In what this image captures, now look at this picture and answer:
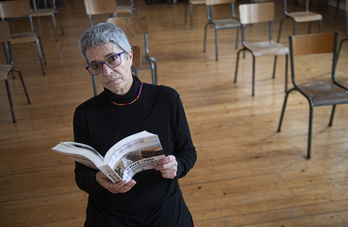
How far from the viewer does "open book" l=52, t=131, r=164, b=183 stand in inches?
41.1

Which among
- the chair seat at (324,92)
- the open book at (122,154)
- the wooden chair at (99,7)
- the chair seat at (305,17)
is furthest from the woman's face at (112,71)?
the chair seat at (305,17)

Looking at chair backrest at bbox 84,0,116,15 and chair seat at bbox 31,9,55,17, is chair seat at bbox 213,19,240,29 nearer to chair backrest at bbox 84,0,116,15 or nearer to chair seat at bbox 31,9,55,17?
chair backrest at bbox 84,0,116,15

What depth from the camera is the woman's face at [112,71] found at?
47.0 inches

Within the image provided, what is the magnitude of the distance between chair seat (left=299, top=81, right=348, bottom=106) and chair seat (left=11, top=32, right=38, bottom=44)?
9.67 ft

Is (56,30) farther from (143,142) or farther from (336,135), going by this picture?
(143,142)

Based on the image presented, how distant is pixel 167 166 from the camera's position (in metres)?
1.18

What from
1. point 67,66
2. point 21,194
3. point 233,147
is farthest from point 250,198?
point 67,66

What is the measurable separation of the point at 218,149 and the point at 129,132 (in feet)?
4.63

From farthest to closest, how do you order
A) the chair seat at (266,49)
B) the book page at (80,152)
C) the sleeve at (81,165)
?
the chair seat at (266,49), the sleeve at (81,165), the book page at (80,152)

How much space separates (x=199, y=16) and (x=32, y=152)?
4575 mm

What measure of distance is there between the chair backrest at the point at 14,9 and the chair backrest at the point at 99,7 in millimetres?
767

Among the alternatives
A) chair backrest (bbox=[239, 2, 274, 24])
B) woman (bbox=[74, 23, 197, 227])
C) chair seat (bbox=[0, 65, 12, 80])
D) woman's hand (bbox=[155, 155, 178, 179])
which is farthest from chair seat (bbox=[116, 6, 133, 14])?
woman's hand (bbox=[155, 155, 178, 179])

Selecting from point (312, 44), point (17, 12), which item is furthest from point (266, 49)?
point (17, 12)

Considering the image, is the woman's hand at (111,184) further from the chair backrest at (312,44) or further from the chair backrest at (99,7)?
the chair backrest at (99,7)
